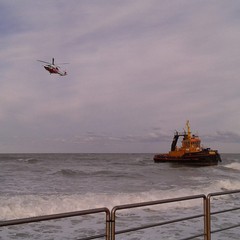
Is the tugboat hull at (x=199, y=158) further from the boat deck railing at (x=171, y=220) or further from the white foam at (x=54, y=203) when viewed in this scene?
the boat deck railing at (x=171, y=220)

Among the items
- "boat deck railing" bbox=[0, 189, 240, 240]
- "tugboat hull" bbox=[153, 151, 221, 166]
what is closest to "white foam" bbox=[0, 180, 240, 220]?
"boat deck railing" bbox=[0, 189, 240, 240]

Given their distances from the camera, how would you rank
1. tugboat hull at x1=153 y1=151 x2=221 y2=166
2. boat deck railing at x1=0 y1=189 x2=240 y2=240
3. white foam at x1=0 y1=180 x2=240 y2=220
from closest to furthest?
boat deck railing at x1=0 y1=189 x2=240 y2=240, white foam at x1=0 y1=180 x2=240 y2=220, tugboat hull at x1=153 y1=151 x2=221 y2=166

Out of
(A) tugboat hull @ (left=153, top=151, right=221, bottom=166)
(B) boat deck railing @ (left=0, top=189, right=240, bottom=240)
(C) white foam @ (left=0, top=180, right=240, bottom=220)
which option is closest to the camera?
(B) boat deck railing @ (left=0, top=189, right=240, bottom=240)

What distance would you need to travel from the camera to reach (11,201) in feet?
42.0

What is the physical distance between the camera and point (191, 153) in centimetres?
4300

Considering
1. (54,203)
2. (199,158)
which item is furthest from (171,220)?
(199,158)

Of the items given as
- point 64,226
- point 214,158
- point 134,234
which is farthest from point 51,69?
point 214,158

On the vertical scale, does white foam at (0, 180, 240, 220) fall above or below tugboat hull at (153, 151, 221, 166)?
below

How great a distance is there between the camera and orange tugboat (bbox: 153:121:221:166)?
42.5 m

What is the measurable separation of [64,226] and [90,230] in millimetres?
621

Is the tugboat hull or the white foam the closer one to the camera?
the white foam

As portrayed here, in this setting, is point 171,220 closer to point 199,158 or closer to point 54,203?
point 54,203

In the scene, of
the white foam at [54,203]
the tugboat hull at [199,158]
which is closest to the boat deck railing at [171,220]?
the white foam at [54,203]

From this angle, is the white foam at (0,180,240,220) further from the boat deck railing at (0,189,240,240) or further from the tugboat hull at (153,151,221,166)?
the tugboat hull at (153,151,221,166)
